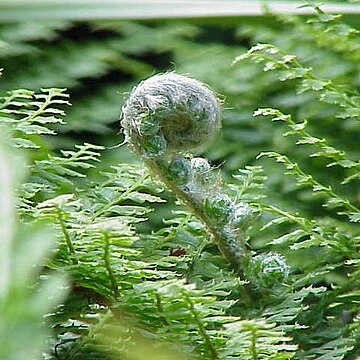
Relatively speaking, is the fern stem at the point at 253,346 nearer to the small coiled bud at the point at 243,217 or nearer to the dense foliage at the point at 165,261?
the dense foliage at the point at 165,261

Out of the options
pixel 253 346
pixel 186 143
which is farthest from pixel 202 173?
pixel 253 346

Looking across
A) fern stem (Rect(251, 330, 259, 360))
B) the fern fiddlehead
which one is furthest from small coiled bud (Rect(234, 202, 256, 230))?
fern stem (Rect(251, 330, 259, 360))

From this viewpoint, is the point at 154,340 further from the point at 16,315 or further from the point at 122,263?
the point at 16,315

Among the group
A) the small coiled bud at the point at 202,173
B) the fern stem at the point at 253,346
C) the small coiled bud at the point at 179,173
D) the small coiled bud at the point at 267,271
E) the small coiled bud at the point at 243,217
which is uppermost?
the small coiled bud at the point at 179,173

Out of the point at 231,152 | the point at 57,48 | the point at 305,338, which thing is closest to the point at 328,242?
the point at 305,338

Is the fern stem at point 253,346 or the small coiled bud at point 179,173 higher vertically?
the small coiled bud at point 179,173

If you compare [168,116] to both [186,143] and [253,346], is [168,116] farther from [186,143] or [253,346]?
[253,346]

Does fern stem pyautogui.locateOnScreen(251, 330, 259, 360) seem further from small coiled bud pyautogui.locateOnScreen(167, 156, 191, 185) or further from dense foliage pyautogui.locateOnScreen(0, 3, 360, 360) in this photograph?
small coiled bud pyautogui.locateOnScreen(167, 156, 191, 185)

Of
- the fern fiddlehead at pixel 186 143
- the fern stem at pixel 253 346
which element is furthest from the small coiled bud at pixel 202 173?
the fern stem at pixel 253 346
